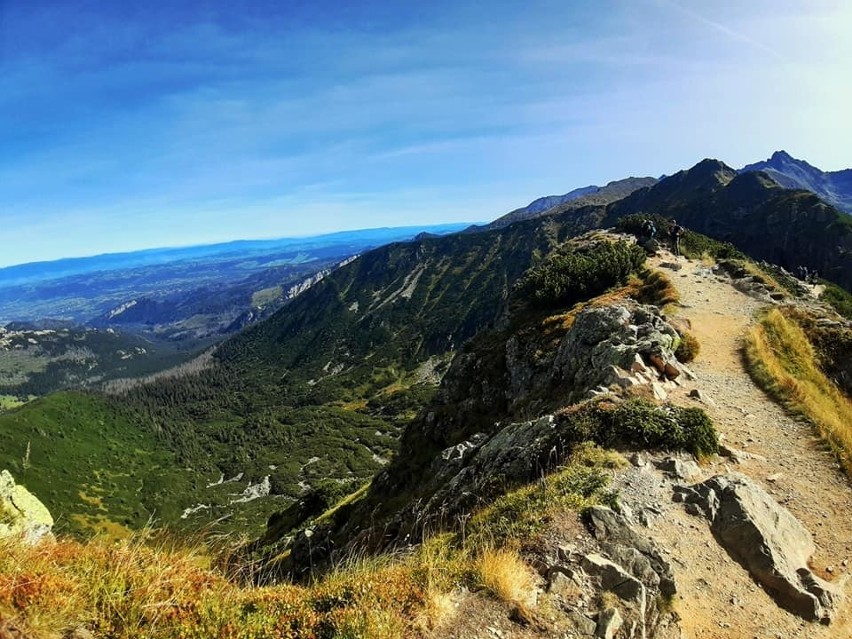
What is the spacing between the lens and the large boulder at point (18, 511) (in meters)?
12.6

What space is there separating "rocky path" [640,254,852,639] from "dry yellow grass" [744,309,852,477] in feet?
1.69

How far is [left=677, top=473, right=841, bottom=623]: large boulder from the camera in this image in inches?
400

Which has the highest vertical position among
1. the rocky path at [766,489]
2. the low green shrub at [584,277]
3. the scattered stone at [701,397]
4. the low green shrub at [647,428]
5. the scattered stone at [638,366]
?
the low green shrub at [584,277]

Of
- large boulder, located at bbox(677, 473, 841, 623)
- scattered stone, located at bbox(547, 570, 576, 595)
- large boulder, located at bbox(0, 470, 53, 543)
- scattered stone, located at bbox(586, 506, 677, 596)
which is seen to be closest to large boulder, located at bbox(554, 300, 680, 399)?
large boulder, located at bbox(677, 473, 841, 623)

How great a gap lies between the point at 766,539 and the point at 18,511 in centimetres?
2036

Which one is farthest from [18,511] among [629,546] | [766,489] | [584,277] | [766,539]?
[584,277]

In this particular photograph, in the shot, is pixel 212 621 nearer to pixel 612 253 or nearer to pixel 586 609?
pixel 586 609

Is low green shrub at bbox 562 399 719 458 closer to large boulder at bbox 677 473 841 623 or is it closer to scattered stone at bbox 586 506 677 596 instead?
large boulder at bbox 677 473 841 623

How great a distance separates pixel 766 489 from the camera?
45.3ft

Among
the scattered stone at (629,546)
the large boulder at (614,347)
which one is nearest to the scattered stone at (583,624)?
the scattered stone at (629,546)

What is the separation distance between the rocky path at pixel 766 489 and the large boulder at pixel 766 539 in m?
0.27

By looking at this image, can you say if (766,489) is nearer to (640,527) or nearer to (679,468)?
(679,468)

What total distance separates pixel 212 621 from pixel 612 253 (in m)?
53.3

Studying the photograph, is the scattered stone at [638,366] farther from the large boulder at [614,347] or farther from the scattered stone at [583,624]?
the scattered stone at [583,624]
